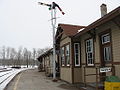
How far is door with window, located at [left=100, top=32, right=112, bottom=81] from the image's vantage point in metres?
10.5

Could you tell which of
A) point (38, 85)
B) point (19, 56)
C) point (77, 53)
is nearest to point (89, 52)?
point (77, 53)

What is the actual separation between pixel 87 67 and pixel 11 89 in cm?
555

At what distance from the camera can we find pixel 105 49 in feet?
36.1

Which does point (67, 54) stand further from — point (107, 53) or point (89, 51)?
point (107, 53)

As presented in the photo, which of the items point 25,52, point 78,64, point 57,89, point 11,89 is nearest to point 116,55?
point 57,89

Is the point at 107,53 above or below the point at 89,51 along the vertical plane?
below

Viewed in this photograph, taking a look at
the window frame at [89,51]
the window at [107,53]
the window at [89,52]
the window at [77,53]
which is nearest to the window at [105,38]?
the window at [107,53]

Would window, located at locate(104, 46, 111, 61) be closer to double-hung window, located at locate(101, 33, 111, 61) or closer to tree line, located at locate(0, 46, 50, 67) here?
double-hung window, located at locate(101, 33, 111, 61)

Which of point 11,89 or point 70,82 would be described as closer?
point 11,89

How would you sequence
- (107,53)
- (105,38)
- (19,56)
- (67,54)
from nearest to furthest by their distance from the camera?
(107,53) → (105,38) → (67,54) → (19,56)

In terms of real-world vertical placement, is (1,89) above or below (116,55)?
below

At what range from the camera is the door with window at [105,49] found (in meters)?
10.5

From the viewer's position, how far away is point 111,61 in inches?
394

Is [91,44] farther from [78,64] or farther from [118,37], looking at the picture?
[118,37]
